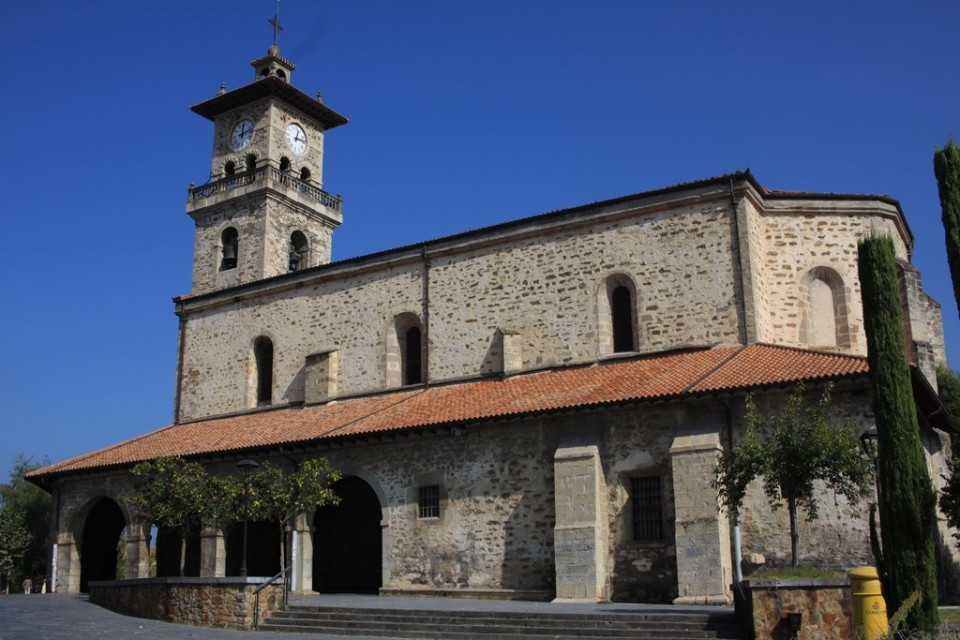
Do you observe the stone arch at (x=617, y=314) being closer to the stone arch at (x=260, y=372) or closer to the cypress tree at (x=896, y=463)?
the cypress tree at (x=896, y=463)

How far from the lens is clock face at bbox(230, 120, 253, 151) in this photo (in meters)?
38.2

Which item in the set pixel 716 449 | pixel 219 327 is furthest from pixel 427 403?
pixel 219 327

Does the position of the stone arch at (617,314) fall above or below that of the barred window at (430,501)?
above

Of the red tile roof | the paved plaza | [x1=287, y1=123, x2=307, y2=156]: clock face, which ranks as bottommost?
the paved plaza

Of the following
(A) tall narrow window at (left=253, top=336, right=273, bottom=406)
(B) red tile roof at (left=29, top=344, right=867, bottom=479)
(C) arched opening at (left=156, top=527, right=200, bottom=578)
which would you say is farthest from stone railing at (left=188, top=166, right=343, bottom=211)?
(C) arched opening at (left=156, top=527, right=200, bottom=578)

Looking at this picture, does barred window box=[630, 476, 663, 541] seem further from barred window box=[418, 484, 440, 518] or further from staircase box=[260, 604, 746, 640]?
barred window box=[418, 484, 440, 518]

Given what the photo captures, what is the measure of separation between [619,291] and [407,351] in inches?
268

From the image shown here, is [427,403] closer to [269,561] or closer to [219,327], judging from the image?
[269,561]

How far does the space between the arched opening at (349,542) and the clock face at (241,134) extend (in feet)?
53.6

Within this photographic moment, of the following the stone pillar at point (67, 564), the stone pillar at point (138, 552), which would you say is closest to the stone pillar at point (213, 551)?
the stone pillar at point (138, 552)

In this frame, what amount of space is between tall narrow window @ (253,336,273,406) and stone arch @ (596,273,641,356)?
39.3ft

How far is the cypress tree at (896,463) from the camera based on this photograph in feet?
41.6

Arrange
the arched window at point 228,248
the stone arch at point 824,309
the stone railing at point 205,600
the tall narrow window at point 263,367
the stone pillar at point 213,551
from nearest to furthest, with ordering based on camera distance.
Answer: the stone railing at point 205,600 < the stone arch at point 824,309 < the stone pillar at point 213,551 < the tall narrow window at point 263,367 < the arched window at point 228,248

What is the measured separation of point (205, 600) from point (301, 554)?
5325 mm
